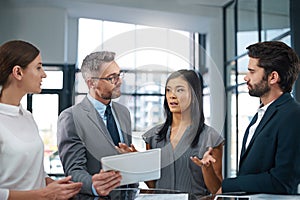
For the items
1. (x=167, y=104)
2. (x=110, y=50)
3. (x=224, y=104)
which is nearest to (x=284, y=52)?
(x=224, y=104)

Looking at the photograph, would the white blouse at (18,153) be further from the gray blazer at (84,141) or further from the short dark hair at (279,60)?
the short dark hair at (279,60)

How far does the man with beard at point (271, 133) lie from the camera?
5.16ft

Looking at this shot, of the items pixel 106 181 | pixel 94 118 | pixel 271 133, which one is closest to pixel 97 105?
pixel 94 118

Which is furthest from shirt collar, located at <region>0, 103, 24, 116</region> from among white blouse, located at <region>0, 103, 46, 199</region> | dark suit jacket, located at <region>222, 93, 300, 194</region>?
dark suit jacket, located at <region>222, 93, 300, 194</region>

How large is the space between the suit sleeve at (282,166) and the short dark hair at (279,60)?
0.47 feet

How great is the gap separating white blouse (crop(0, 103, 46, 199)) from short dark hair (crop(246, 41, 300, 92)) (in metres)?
0.83

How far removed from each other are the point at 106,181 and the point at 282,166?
58cm

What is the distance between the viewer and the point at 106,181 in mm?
1521

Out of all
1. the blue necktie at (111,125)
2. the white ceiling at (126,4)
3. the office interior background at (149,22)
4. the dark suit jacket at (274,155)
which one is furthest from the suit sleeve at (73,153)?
the white ceiling at (126,4)

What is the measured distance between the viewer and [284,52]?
1.69 m

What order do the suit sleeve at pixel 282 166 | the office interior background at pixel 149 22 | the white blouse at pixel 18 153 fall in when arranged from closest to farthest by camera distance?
the white blouse at pixel 18 153
the suit sleeve at pixel 282 166
the office interior background at pixel 149 22

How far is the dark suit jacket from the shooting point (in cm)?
157

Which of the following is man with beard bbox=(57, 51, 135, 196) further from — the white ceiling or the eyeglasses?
the white ceiling

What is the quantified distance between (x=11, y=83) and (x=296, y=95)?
145 inches
